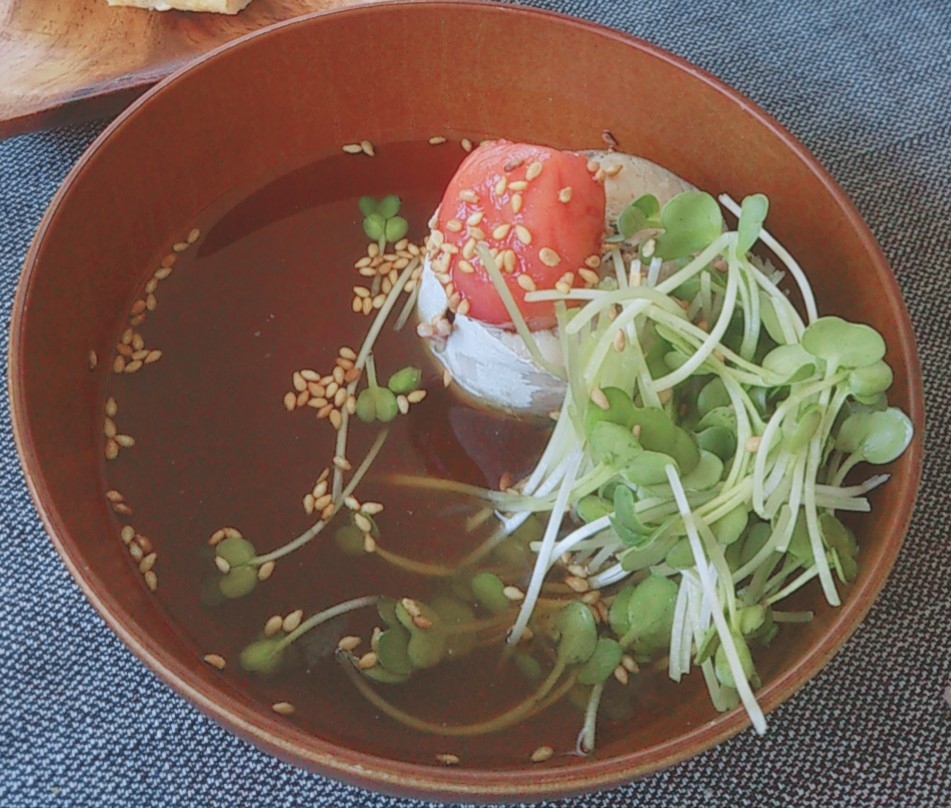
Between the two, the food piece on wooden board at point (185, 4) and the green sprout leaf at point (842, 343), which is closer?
the green sprout leaf at point (842, 343)

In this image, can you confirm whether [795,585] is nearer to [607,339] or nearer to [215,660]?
[607,339]

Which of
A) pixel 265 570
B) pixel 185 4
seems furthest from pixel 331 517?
pixel 185 4

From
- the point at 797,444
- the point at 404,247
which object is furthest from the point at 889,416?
the point at 404,247

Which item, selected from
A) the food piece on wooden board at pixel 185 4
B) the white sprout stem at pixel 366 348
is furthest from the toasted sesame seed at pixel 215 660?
the food piece on wooden board at pixel 185 4

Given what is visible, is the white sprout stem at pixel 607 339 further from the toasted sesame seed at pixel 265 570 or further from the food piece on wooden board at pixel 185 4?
the food piece on wooden board at pixel 185 4

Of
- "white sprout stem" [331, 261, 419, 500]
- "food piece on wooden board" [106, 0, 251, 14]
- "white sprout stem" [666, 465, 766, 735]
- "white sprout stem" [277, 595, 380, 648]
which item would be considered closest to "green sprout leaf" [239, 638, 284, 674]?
"white sprout stem" [277, 595, 380, 648]

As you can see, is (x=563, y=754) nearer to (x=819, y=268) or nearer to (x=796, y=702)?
(x=796, y=702)
